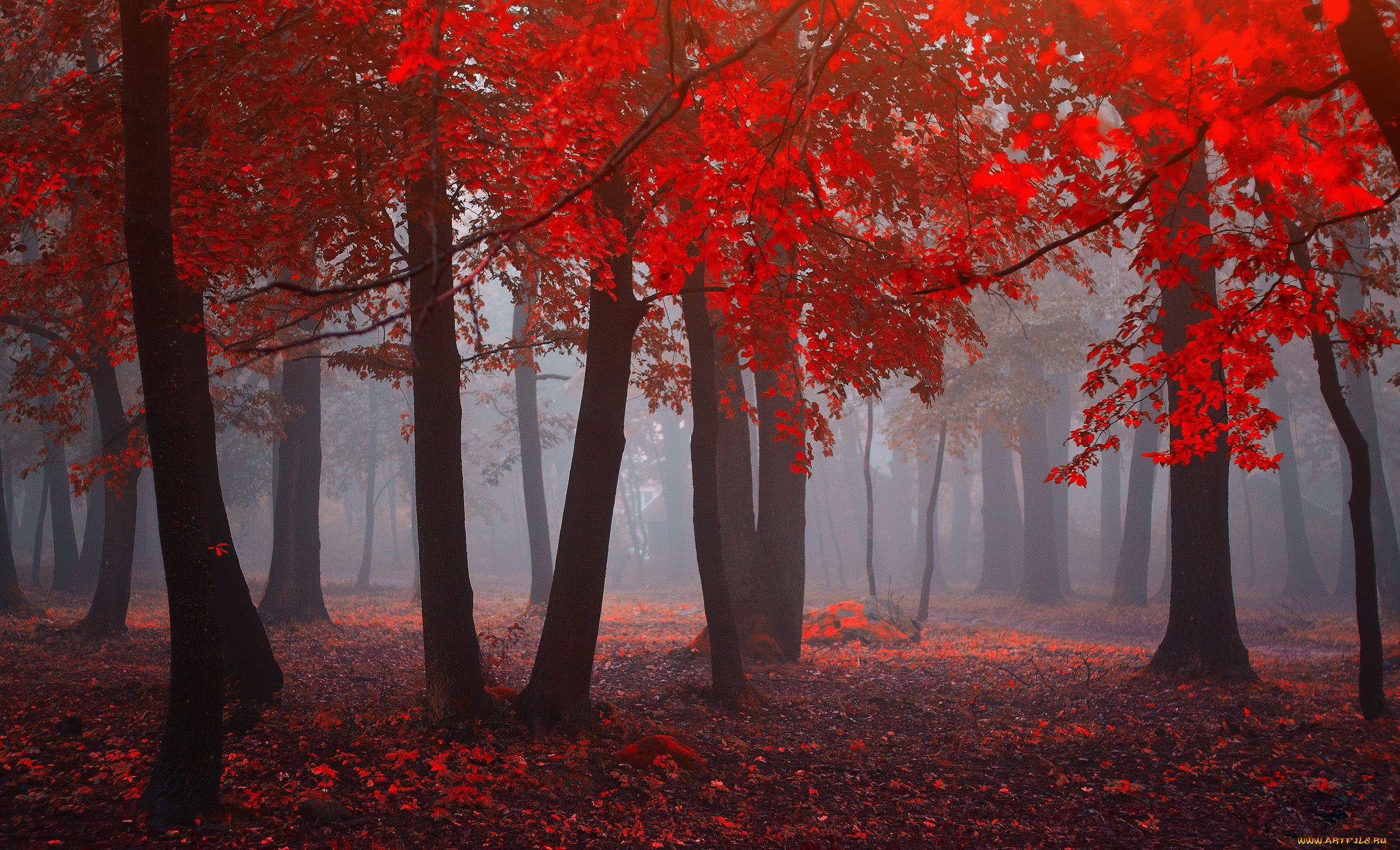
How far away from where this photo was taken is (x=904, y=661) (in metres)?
12.2

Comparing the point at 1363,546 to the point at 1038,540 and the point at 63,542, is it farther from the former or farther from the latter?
the point at 63,542

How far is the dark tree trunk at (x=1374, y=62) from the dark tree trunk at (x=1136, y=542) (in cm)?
1828

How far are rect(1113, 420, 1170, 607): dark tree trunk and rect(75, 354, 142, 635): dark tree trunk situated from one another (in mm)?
21425

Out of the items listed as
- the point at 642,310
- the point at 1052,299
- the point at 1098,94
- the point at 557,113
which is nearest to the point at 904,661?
the point at 642,310

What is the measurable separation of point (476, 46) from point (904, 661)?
1044 cm

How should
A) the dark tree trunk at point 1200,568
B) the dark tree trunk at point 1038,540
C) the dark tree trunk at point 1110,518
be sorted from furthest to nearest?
the dark tree trunk at point 1110,518, the dark tree trunk at point 1038,540, the dark tree trunk at point 1200,568

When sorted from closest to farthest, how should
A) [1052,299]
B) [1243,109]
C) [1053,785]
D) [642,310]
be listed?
[1243,109], [1053,785], [642,310], [1052,299]

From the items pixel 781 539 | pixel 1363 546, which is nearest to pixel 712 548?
pixel 781 539

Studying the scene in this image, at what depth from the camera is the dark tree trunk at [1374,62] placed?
3607mm

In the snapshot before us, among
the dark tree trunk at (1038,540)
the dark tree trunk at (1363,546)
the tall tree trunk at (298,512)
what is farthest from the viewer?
the dark tree trunk at (1038,540)

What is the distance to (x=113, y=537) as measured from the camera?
12000mm

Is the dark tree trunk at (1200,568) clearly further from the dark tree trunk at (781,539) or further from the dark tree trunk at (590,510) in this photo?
the dark tree trunk at (590,510)

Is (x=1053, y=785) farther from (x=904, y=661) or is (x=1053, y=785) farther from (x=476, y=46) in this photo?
(x=476, y=46)

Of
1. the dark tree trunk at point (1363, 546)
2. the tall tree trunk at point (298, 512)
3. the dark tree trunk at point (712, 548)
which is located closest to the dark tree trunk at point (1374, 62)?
the dark tree trunk at point (1363, 546)
